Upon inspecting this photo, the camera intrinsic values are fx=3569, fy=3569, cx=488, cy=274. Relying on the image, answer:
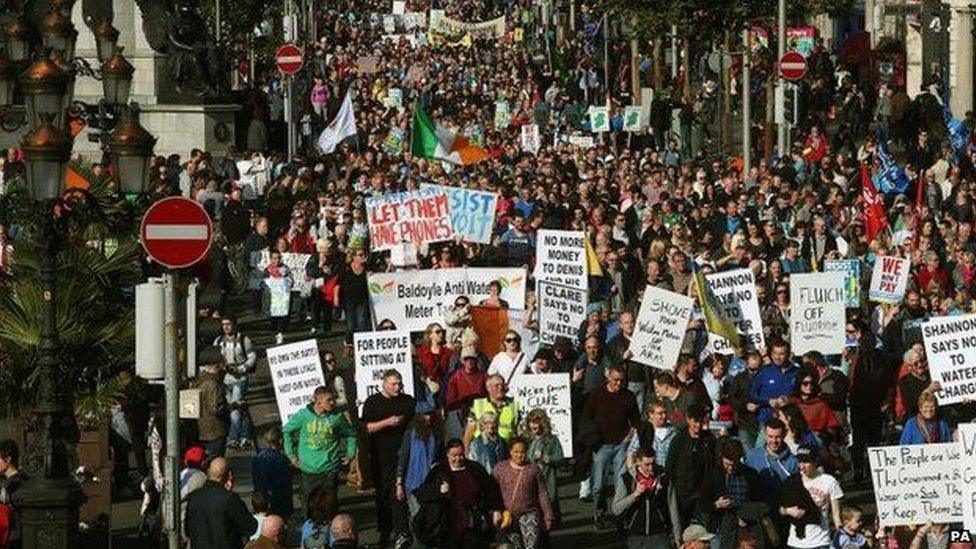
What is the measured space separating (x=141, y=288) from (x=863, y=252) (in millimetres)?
16204

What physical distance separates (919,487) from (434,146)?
22225 millimetres

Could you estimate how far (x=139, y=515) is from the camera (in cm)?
2505

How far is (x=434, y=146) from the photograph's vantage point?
43.5m

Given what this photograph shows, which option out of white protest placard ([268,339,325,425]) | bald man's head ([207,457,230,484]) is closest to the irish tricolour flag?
white protest placard ([268,339,325,425])

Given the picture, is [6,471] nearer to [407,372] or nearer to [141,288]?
[141,288]

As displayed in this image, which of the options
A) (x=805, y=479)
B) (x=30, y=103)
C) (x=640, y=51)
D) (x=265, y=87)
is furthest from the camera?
(x=640, y=51)

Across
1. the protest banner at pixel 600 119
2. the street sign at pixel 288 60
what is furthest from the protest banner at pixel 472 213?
the protest banner at pixel 600 119

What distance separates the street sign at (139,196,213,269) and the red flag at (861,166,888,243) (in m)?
16.7

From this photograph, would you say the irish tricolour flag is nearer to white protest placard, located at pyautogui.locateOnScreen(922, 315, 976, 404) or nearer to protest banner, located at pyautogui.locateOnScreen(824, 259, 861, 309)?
protest banner, located at pyautogui.locateOnScreen(824, 259, 861, 309)

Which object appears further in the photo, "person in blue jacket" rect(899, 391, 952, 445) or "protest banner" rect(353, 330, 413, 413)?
"protest banner" rect(353, 330, 413, 413)

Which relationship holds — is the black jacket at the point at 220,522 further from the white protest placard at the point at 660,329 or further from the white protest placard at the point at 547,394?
the white protest placard at the point at 660,329

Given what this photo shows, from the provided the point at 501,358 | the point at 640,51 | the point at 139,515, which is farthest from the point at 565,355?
the point at 640,51

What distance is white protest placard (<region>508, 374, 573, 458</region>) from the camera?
25091 millimetres

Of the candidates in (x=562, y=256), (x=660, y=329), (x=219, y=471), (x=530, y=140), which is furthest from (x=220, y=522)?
(x=530, y=140)
